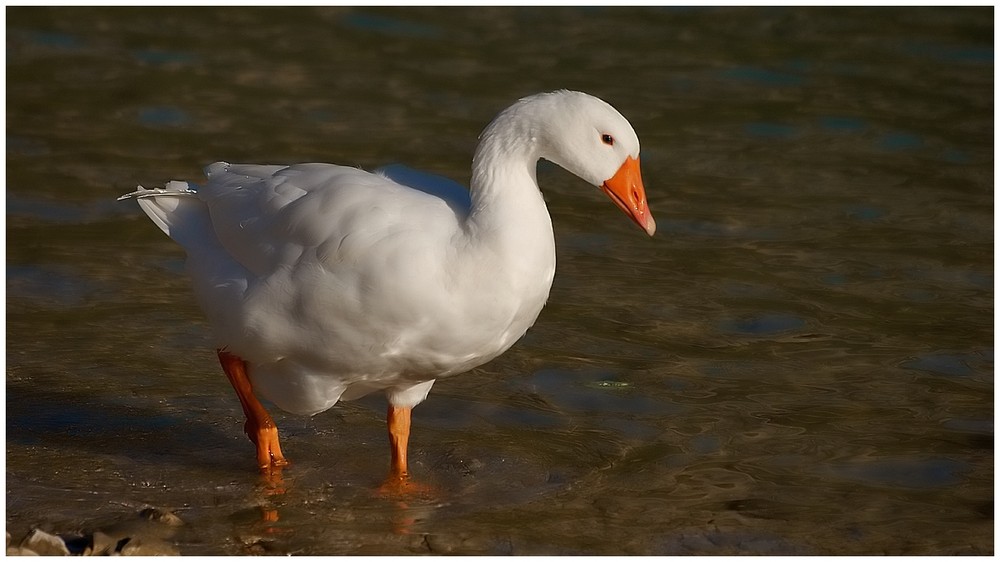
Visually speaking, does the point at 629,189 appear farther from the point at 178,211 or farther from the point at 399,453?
the point at 178,211

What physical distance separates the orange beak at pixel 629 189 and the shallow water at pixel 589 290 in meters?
1.38

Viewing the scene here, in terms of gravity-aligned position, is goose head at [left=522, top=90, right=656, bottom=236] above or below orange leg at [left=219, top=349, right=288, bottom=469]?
above

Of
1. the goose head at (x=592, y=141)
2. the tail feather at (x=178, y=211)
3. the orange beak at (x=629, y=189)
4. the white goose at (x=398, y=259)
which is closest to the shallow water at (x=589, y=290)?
the white goose at (x=398, y=259)

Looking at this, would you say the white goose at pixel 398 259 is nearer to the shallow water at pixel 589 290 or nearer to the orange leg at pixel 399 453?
the orange leg at pixel 399 453

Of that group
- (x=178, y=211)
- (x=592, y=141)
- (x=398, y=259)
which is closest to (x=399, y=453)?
(x=398, y=259)

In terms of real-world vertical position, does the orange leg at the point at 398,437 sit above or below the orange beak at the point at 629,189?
below

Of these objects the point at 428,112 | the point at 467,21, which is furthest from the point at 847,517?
the point at 467,21

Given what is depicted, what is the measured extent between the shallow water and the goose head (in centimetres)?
150

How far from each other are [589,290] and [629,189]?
3.16 meters

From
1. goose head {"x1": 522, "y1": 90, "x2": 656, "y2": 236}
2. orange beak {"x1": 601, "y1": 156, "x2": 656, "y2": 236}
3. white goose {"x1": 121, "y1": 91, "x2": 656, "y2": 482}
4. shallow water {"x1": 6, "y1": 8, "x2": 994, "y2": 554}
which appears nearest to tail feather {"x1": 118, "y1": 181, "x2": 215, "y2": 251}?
white goose {"x1": 121, "y1": 91, "x2": 656, "y2": 482}

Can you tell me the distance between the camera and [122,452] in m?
6.95

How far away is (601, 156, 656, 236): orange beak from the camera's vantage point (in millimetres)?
5961

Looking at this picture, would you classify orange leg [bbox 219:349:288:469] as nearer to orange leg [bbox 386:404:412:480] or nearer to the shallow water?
the shallow water

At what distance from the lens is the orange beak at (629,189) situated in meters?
5.96
